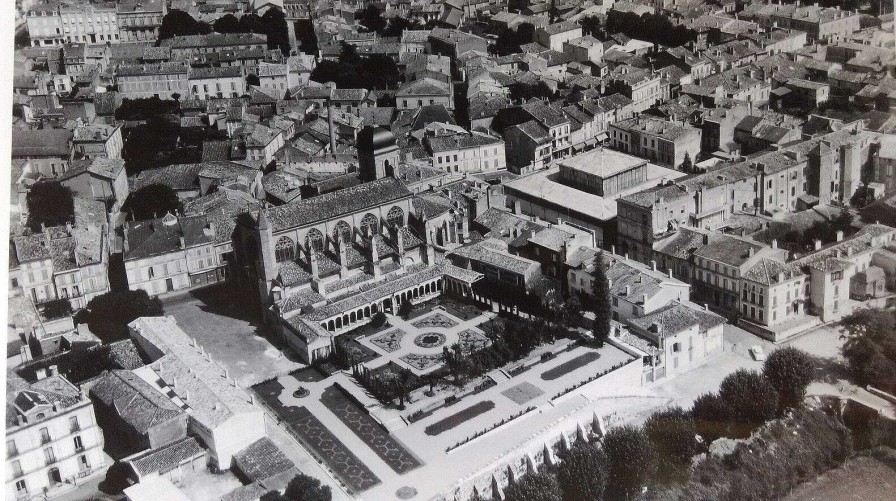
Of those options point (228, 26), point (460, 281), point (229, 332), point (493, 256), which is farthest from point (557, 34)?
point (229, 332)

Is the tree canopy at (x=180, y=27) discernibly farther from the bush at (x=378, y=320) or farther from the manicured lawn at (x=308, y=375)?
the manicured lawn at (x=308, y=375)

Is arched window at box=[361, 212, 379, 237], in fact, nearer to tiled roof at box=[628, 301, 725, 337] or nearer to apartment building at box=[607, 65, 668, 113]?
tiled roof at box=[628, 301, 725, 337]

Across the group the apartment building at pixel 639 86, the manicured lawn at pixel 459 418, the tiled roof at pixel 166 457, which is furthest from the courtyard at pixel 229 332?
the apartment building at pixel 639 86

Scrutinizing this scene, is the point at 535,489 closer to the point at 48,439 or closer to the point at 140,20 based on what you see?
the point at 48,439

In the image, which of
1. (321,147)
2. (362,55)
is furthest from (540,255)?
(362,55)

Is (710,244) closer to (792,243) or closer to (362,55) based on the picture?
(792,243)

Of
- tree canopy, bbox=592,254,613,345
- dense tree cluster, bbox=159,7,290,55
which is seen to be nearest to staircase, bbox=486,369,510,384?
tree canopy, bbox=592,254,613,345
